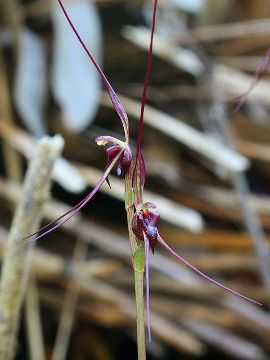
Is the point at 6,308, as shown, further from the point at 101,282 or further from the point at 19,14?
the point at 19,14

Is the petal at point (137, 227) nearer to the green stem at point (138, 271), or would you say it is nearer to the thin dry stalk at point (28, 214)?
the green stem at point (138, 271)

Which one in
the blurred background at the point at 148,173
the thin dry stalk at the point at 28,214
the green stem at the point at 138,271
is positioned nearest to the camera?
the green stem at the point at 138,271

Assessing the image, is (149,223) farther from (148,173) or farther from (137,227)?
(148,173)

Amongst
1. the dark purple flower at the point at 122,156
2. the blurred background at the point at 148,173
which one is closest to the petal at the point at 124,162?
the dark purple flower at the point at 122,156

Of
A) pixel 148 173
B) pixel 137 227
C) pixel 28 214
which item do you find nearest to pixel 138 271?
pixel 137 227

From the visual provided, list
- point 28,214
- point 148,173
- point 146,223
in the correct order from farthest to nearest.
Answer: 1. point 148,173
2. point 28,214
3. point 146,223

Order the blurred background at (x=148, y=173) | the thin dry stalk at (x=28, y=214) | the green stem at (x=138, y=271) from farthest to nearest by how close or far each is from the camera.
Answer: the blurred background at (x=148, y=173) < the thin dry stalk at (x=28, y=214) < the green stem at (x=138, y=271)
